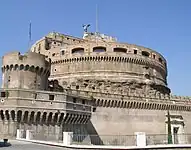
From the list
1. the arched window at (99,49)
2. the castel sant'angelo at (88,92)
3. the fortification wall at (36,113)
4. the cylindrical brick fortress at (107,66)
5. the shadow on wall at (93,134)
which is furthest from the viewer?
the arched window at (99,49)

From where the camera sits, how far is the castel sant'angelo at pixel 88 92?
25.8m

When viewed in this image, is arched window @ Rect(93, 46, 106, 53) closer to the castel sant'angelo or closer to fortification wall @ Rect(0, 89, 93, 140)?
the castel sant'angelo

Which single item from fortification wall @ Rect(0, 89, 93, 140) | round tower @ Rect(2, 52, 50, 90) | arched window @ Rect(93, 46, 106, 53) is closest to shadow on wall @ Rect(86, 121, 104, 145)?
fortification wall @ Rect(0, 89, 93, 140)

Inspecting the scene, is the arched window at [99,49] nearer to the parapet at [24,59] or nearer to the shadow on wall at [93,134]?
the shadow on wall at [93,134]

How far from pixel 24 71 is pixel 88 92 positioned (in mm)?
8118

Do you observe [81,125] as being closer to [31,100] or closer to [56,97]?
[56,97]

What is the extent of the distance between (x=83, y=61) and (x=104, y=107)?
40.8 ft

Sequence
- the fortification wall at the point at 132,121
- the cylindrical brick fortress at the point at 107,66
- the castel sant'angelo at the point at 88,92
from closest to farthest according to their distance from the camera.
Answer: the castel sant'angelo at the point at 88,92 < the fortification wall at the point at 132,121 < the cylindrical brick fortress at the point at 107,66

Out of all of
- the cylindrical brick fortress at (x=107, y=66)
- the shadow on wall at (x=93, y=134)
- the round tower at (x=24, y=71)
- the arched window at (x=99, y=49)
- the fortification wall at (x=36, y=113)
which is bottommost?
the shadow on wall at (x=93, y=134)

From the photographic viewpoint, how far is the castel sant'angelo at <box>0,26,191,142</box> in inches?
1014

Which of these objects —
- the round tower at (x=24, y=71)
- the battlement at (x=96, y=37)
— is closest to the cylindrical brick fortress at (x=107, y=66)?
the round tower at (x=24, y=71)

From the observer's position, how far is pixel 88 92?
110 ft

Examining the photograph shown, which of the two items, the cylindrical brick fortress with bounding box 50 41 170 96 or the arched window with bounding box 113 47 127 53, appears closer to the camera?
the cylindrical brick fortress with bounding box 50 41 170 96

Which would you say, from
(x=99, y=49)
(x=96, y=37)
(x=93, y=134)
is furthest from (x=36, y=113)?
(x=96, y=37)
